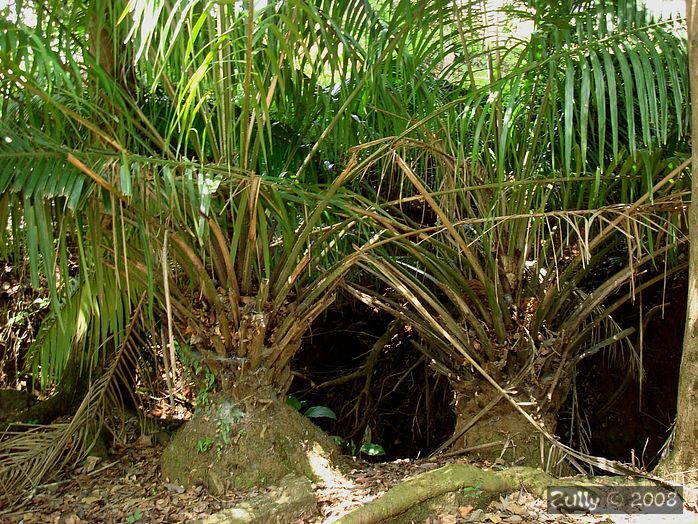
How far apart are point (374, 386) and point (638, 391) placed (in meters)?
1.53

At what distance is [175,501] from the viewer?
2381 millimetres

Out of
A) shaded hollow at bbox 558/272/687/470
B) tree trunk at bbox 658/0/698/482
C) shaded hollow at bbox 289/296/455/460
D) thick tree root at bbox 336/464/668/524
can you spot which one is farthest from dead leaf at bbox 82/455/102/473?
shaded hollow at bbox 558/272/687/470

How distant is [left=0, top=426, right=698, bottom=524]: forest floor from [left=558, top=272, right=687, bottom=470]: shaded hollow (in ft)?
4.82

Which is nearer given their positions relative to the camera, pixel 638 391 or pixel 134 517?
pixel 134 517

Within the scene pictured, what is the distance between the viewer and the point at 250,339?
250cm

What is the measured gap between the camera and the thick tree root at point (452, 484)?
2074 mm

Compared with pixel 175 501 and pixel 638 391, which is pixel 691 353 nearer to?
pixel 175 501

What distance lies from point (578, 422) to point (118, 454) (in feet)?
6.96

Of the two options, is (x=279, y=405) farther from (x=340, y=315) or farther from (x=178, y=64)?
(x=340, y=315)

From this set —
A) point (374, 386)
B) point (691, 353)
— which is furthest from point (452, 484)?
point (374, 386)

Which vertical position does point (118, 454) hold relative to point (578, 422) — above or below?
above

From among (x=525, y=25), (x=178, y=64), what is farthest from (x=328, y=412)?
(x=525, y=25)

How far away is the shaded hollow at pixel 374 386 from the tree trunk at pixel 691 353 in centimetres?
186

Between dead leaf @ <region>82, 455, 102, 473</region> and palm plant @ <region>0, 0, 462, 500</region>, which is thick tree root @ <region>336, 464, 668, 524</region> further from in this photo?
dead leaf @ <region>82, 455, 102, 473</region>
